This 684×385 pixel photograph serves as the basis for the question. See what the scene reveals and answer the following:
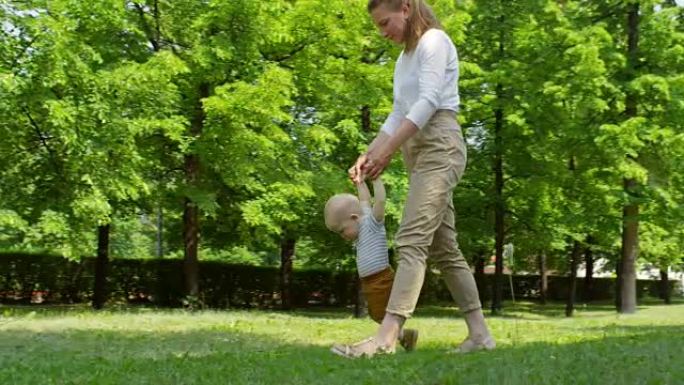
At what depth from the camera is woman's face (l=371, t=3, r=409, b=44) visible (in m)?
4.98

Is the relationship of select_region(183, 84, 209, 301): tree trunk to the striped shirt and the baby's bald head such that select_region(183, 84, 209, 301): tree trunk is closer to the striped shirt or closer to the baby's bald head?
the baby's bald head

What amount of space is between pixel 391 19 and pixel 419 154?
2.78ft

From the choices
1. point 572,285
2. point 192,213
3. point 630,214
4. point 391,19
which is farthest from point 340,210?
point 572,285

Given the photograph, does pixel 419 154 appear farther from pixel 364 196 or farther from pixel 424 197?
pixel 364 196

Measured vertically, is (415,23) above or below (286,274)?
above

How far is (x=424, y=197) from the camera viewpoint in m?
4.86

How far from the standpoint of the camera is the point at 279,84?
58.0 ft

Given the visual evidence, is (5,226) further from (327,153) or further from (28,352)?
(28,352)

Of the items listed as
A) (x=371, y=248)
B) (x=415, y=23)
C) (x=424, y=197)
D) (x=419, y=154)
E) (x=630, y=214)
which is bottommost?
(x=371, y=248)

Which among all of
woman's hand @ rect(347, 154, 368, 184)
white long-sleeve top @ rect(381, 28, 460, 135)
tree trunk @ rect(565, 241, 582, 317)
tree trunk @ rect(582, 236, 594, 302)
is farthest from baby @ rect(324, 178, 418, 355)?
tree trunk @ rect(582, 236, 594, 302)

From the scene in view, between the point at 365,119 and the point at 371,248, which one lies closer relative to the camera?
the point at 371,248

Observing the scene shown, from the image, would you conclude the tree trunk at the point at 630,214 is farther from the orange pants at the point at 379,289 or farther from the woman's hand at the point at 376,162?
the woman's hand at the point at 376,162

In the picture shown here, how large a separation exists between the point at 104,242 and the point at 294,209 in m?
5.89

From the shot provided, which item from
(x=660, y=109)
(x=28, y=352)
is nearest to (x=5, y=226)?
(x=28, y=352)
